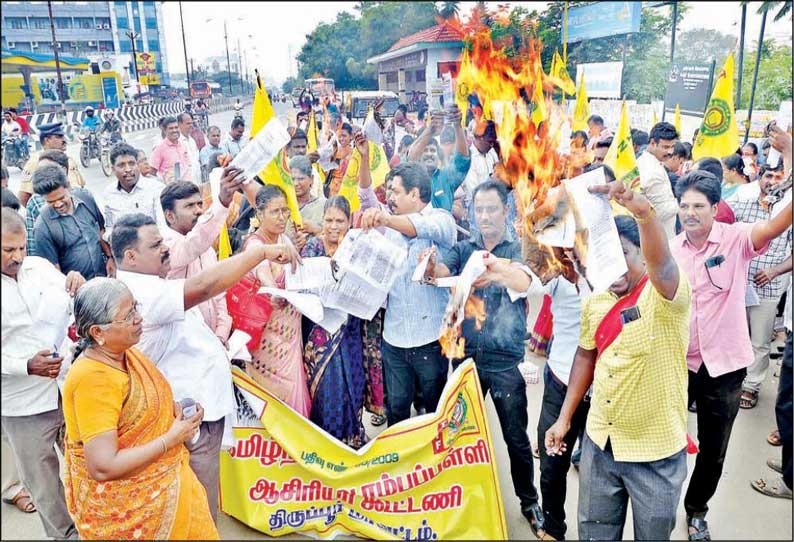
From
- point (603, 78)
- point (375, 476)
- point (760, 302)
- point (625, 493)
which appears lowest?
point (375, 476)

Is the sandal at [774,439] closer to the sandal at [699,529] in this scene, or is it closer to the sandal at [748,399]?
the sandal at [748,399]

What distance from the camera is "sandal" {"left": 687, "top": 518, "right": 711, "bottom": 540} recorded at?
3.08 meters

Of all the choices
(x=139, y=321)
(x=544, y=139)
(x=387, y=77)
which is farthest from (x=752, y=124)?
(x=139, y=321)

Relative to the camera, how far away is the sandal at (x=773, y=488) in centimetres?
342

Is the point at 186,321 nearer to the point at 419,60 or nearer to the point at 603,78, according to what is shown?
the point at 419,60

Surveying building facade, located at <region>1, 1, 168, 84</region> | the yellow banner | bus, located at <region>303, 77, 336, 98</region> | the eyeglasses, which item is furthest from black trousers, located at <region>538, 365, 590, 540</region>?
building facade, located at <region>1, 1, 168, 84</region>

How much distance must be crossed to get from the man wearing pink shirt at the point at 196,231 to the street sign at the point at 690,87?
341 inches

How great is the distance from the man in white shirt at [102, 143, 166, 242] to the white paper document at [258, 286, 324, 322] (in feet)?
8.53

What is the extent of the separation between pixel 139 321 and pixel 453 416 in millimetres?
1548

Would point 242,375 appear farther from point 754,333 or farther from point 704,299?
point 754,333

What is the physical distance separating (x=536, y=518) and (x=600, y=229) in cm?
187

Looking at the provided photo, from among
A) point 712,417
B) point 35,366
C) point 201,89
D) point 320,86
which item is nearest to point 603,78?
point 320,86

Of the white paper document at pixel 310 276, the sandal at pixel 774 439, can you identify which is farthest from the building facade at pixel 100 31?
the sandal at pixel 774 439

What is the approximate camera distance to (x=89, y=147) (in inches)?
653
